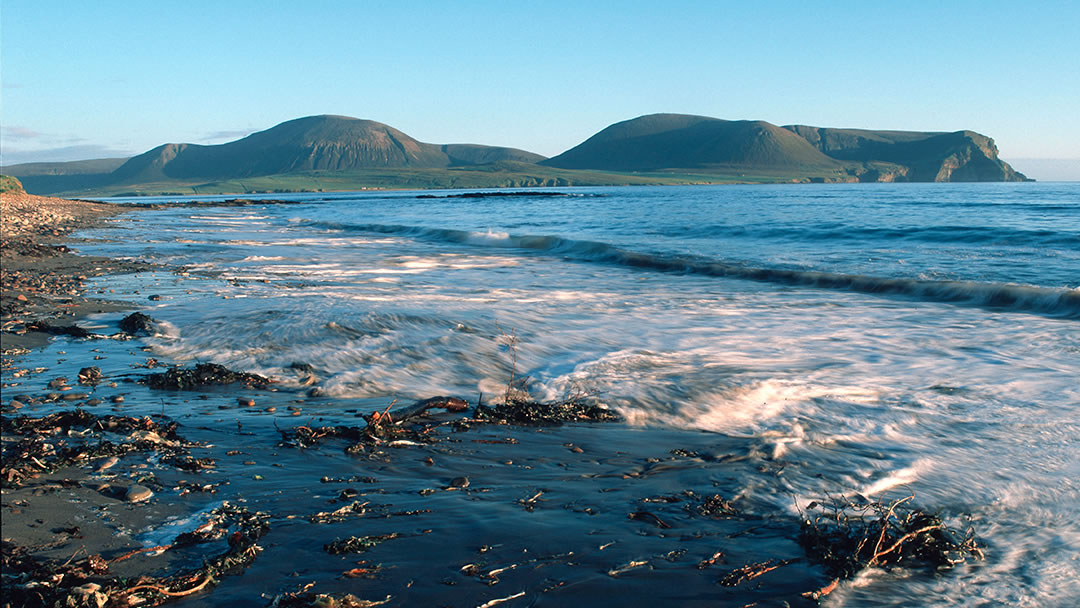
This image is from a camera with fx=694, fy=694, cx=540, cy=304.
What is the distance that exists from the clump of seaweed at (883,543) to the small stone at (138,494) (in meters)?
3.07

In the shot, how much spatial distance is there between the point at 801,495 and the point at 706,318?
20.1 ft

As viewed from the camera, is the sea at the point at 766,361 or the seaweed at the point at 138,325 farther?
the seaweed at the point at 138,325

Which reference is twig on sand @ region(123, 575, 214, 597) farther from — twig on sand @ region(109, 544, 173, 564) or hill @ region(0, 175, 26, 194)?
hill @ region(0, 175, 26, 194)

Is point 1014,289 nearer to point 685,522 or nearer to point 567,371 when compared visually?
point 567,371

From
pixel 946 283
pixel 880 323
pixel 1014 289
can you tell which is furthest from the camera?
pixel 946 283

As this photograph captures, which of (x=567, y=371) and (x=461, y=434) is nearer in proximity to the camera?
(x=461, y=434)

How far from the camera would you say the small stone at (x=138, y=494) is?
3.31 meters

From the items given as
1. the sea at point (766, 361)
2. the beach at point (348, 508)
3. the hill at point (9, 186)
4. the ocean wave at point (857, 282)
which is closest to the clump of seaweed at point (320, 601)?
the beach at point (348, 508)

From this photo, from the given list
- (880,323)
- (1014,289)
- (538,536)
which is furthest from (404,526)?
(1014,289)

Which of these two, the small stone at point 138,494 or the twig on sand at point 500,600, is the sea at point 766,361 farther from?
the small stone at point 138,494

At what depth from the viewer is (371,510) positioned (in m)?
3.26

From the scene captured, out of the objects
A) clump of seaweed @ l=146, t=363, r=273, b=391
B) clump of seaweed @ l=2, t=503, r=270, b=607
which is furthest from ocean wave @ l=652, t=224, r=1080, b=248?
clump of seaweed @ l=2, t=503, r=270, b=607

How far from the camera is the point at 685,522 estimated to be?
3229mm

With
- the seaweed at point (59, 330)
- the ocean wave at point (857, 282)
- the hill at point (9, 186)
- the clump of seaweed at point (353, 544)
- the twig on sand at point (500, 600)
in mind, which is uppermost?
the hill at point (9, 186)
